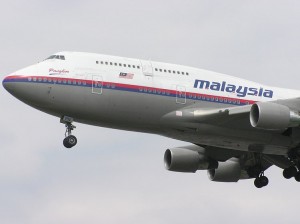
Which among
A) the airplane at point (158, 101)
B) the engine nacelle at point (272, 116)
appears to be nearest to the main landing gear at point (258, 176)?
the airplane at point (158, 101)

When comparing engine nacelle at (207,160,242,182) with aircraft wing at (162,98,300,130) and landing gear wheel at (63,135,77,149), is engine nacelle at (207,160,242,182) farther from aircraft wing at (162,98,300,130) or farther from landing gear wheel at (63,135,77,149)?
landing gear wheel at (63,135,77,149)

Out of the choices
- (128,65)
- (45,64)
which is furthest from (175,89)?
(45,64)

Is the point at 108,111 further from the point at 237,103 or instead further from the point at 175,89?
the point at 237,103

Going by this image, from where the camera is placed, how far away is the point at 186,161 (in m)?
59.0

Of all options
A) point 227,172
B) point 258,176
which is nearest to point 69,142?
point 227,172

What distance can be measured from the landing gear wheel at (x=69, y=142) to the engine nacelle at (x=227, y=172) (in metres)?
A: 10.9

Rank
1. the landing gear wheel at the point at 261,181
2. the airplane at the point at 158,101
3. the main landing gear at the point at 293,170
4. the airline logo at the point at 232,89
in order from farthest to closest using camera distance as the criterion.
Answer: the landing gear wheel at the point at 261,181
the main landing gear at the point at 293,170
the airline logo at the point at 232,89
the airplane at the point at 158,101

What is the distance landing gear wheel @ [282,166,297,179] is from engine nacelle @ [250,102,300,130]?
19.8 ft

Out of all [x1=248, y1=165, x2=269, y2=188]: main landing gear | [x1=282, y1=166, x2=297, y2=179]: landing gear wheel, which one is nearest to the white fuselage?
[x1=282, y1=166, x2=297, y2=179]: landing gear wheel

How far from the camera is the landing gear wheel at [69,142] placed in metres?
53.4

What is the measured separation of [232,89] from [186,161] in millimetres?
5803

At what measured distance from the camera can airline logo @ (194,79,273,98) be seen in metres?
54.7

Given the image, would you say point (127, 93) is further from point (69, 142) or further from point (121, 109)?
point (69, 142)

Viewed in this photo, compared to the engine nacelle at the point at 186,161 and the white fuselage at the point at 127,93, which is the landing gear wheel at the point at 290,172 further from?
the engine nacelle at the point at 186,161
